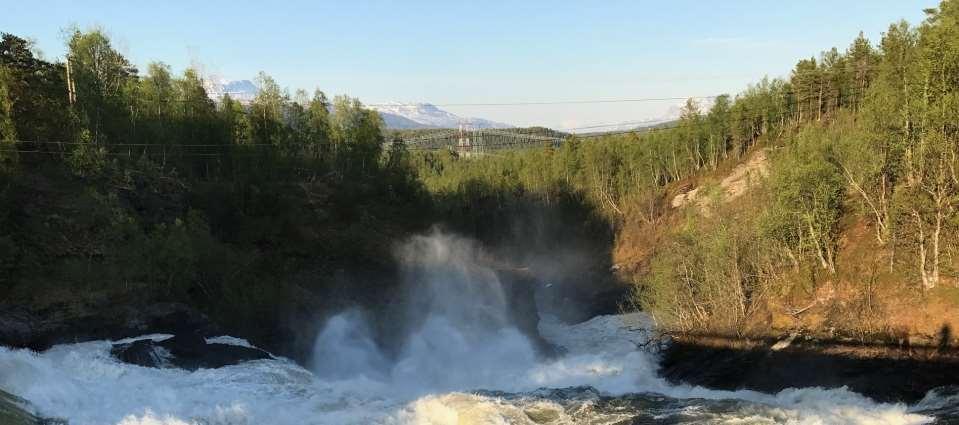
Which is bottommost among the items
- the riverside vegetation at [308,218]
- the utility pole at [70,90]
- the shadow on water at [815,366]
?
the shadow on water at [815,366]

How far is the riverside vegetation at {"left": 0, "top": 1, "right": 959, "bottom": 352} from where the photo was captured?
3444cm

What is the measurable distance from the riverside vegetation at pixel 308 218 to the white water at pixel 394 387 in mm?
5476

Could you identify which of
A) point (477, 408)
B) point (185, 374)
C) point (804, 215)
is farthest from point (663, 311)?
point (185, 374)

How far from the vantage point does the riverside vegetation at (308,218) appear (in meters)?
34.4

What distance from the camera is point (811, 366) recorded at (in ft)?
114

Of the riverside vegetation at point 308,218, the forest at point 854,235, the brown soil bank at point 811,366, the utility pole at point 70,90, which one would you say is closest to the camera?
the brown soil bank at point 811,366

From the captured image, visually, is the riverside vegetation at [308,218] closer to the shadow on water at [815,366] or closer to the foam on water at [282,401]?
the shadow on water at [815,366]

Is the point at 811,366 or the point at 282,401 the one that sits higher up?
the point at 282,401

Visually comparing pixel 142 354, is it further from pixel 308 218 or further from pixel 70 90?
pixel 308 218

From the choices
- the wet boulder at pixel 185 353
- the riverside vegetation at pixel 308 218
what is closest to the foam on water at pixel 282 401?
the wet boulder at pixel 185 353

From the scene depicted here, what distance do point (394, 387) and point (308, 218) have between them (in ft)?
96.7

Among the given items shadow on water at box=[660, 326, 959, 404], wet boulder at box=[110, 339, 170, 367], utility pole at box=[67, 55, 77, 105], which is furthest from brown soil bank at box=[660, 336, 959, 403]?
utility pole at box=[67, 55, 77, 105]

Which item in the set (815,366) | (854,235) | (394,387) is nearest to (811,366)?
(815,366)

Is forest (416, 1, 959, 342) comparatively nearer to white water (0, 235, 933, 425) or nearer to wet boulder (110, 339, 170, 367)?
white water (0, 235, 933, 425)
